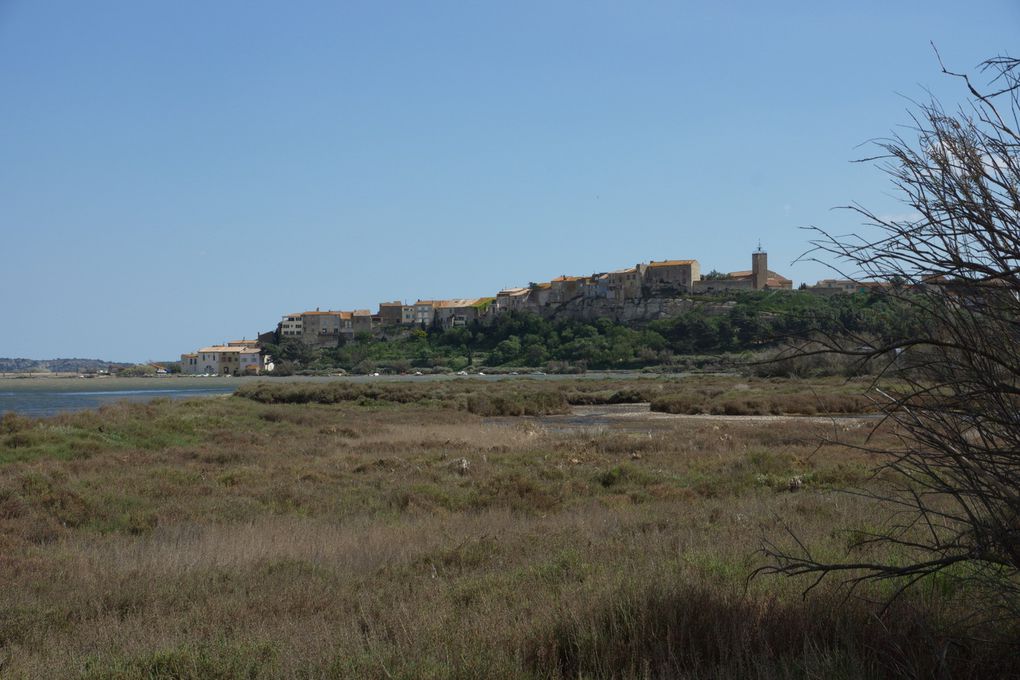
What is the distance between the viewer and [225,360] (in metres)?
157

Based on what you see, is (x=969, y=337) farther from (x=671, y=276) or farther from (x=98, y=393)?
(x=671, y=276)

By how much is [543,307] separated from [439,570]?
156711 millimetres

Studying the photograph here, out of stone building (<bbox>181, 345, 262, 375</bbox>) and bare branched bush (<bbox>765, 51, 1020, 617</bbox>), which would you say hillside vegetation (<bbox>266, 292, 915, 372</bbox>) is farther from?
bare branched bush (<bbox>765, 51, 1020, 617</bbox>)

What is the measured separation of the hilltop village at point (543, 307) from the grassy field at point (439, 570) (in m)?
125

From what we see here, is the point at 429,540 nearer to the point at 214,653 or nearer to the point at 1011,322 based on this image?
the point at 214,653

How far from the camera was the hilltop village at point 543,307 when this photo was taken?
14925 centimetres

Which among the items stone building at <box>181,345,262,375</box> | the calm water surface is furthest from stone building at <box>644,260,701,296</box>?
stone building at <box>181,345,262,375</box>

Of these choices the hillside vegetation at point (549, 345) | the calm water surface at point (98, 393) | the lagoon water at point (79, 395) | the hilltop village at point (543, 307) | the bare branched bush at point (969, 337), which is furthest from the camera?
the hilltop village at point (543, 307)

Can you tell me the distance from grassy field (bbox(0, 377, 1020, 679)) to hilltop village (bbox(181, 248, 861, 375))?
12467cm

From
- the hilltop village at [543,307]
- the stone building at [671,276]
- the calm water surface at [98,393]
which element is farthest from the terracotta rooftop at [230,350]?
the stone building at [671,276]

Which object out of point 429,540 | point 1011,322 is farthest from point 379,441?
point 1011,322

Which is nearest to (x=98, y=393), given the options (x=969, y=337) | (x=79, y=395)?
(x=79, y=395)

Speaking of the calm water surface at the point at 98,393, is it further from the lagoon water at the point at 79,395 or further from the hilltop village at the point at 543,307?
the hilltop village at the point at 543,307

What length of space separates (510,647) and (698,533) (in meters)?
4.51
